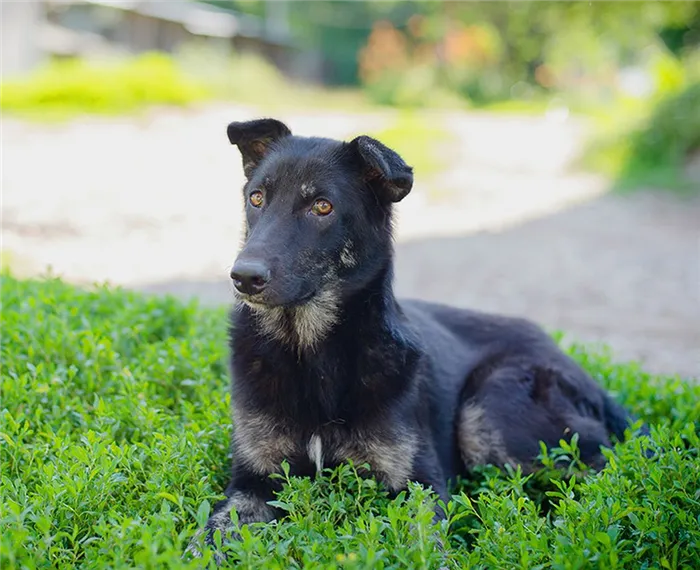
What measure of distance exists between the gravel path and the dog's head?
388cm

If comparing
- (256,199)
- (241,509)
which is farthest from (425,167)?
(241,509)

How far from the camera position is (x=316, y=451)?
3654 millimetres

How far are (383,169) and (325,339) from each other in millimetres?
842

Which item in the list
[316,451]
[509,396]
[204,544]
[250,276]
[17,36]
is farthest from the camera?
[17,36]

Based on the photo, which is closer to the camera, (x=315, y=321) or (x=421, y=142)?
(x=315, y=321)

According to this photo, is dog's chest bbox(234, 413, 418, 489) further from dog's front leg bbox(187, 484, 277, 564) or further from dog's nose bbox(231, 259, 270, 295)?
dog's nose bbox(231, 259, 270, 295)

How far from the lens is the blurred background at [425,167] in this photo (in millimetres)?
9750

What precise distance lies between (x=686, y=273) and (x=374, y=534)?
343 inches

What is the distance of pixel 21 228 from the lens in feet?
37.0

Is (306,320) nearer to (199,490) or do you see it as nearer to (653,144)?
(199,490)

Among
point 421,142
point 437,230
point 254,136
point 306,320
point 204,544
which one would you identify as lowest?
point 437,230

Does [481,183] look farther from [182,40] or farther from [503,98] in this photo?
[182,40]

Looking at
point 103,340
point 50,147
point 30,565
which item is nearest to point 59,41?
point 50,147

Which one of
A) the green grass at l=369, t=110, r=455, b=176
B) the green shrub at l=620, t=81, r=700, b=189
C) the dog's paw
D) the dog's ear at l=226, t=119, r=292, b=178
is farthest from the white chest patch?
the green shrub at l=620, t=81, r=700, b=189
